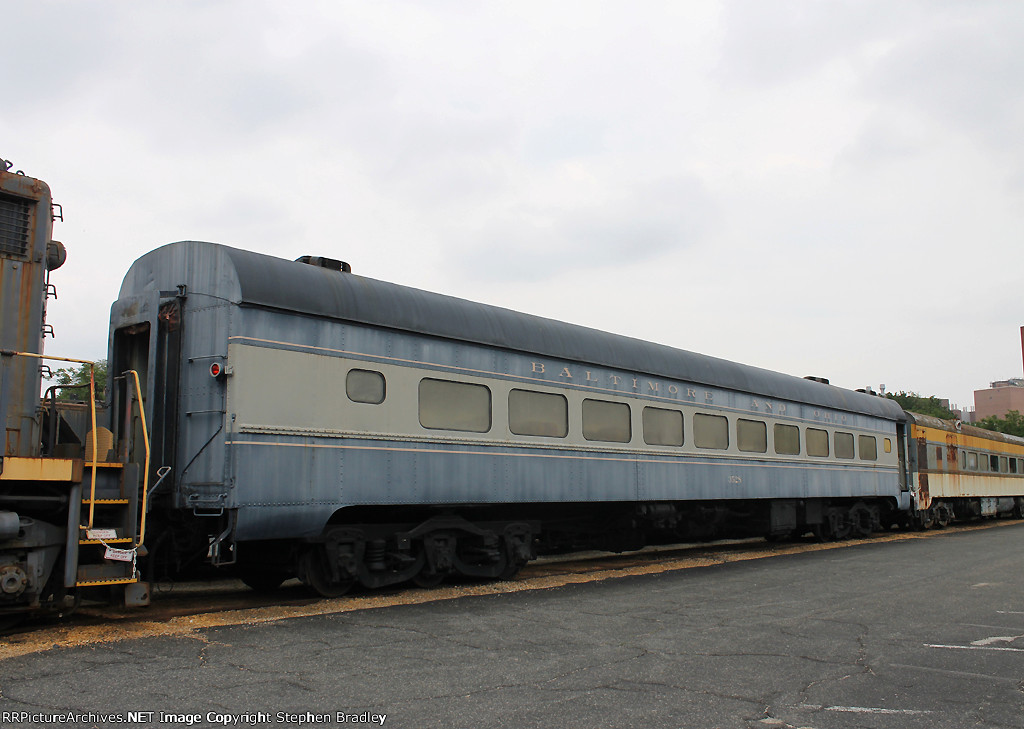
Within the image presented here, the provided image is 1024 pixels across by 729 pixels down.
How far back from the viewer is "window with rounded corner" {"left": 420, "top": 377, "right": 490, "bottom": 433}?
10023 mm

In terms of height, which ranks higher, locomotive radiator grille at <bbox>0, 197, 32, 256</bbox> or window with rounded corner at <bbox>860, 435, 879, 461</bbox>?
locomotive radiator grille at <bbox>0, 197, 32, 256</bbox>

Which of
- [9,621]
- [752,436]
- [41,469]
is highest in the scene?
[752,436]

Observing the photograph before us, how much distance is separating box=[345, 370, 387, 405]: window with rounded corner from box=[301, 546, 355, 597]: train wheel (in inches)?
68.0

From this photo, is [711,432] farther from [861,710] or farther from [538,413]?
[861,710]

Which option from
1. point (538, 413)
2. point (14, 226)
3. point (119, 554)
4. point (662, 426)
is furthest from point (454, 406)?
point (14, 226)

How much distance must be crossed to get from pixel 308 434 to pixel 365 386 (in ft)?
3.03

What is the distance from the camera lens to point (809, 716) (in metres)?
4.99

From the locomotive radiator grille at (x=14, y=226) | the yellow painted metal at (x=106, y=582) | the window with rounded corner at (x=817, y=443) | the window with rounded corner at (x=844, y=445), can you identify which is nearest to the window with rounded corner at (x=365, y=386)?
the yellow painted metal at (x=106, y=582)

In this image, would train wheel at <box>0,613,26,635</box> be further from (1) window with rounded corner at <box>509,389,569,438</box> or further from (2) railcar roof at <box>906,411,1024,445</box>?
(2) railcar roof at <box>906,411,1024,445</box>

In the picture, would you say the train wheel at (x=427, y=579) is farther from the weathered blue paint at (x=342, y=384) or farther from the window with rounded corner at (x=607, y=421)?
the window with rounded corner at (x=607, y=421)

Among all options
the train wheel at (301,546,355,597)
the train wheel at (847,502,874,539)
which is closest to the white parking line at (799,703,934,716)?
the train wheel at (301,546,355,597)

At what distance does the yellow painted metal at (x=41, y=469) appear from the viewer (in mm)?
6801

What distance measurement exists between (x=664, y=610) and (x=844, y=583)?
360cm

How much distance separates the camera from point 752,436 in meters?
15.8
